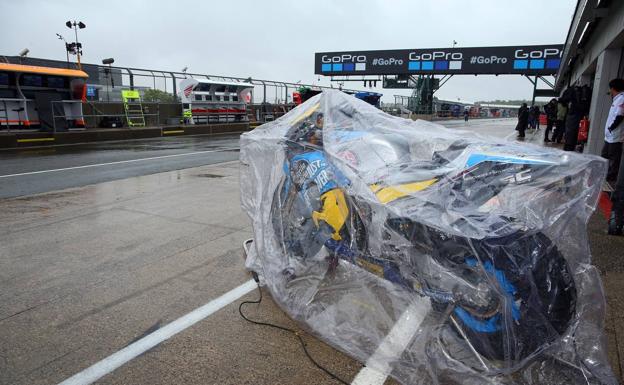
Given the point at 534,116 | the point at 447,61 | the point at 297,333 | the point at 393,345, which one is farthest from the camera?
the point at 447,61

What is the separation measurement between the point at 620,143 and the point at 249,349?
21.5 feet

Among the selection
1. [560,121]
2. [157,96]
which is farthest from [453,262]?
[157,96]

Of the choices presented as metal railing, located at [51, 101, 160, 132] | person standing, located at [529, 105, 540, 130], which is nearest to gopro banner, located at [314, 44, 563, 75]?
person standing, located at [529, 105, 540, 130]

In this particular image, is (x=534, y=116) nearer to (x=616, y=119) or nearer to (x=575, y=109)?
(x=575, y=109)

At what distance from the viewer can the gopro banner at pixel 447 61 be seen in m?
34.2

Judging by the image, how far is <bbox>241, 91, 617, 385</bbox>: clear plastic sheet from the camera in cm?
205

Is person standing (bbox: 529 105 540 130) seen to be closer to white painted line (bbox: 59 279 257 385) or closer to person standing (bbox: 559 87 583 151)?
person standing (bbox: 559 87 583 151)

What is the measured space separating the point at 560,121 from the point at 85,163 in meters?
15.9

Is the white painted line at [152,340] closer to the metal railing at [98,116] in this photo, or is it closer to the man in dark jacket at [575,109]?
the man in dark jacket at [575,109]

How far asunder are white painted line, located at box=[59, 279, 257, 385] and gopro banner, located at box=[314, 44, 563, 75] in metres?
36.7

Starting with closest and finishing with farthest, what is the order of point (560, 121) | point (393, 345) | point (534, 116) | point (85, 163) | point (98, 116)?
point (393, 345), point (85, 163), point (560, 121), point (98, 116), point (534, 116)

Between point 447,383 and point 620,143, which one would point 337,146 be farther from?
point 620,143

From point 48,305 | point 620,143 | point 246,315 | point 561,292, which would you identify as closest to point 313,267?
point 246,315

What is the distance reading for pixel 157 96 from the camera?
21.4 meters
